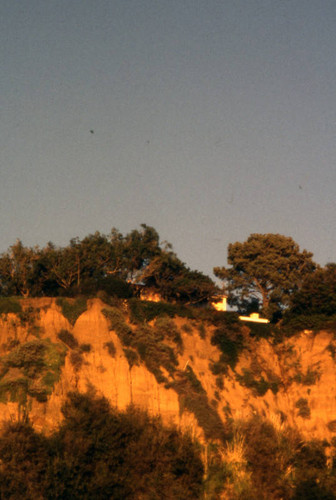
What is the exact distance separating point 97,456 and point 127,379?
24.0 ft

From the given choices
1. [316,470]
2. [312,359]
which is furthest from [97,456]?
[312,359]

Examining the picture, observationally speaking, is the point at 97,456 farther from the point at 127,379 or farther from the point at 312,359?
the point at 312,359

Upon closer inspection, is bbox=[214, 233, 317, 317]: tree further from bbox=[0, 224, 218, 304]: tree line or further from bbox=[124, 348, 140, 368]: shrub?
bbox=[124, 348, 140, 368]: shrub

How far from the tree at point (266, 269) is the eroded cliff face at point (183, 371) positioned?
43.3 ft

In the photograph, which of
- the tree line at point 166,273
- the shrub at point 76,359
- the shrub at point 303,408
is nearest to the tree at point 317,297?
the tree line at point 166,273

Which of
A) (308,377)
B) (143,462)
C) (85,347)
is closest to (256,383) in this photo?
(308,377)

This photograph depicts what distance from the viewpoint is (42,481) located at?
32.6m

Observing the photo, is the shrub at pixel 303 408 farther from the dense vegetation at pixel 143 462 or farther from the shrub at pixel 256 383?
the dense vegetation at pixel 143 462

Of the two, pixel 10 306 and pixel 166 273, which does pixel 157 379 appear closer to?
pixel 10 306

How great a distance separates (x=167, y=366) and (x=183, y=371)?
1112mm

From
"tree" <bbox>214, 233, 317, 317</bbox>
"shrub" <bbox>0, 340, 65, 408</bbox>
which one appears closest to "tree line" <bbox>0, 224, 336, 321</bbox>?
"tree" <bbox>214, 233, 317, 317</bbox>

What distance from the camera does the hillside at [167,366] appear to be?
129 ft

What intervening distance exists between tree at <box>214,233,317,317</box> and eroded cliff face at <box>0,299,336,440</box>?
43.3 ft

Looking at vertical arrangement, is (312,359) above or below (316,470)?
above
